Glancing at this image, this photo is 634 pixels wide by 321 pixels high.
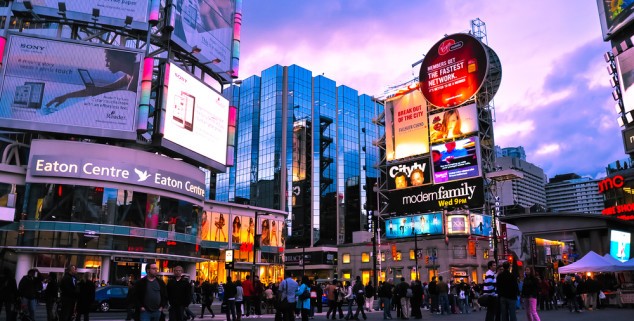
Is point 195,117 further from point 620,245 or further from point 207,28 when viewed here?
point 620,245

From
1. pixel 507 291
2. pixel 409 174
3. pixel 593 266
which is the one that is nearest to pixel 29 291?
pixel 507 291

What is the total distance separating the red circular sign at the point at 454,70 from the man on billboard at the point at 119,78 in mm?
29695

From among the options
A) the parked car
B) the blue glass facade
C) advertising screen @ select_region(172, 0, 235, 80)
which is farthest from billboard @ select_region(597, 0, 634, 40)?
the parked car

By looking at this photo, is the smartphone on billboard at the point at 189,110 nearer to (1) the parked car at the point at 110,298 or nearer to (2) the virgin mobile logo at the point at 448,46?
(1) the parked car at the point at 110,298

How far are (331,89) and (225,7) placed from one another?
5581cm

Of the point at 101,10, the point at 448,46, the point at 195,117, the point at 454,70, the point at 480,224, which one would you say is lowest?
the point at 480,224

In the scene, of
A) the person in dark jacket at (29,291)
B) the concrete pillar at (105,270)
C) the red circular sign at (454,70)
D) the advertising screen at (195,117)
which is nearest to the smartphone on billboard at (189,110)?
the advertising screen at (195,117)

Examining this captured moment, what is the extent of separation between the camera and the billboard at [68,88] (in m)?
39.8

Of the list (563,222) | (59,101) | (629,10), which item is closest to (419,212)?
(563,222)

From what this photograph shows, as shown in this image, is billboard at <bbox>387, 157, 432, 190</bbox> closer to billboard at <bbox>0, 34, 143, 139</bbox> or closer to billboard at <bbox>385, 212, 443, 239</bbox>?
billboard at <bbox>385, 212, 443, 239</bbox>

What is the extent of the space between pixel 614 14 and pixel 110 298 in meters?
54.9

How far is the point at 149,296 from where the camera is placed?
33.3 feet

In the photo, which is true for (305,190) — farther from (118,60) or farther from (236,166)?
(118,60)

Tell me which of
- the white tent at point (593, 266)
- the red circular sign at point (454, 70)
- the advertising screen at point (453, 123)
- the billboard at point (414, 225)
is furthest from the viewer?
the billboard at point (414, 225)
